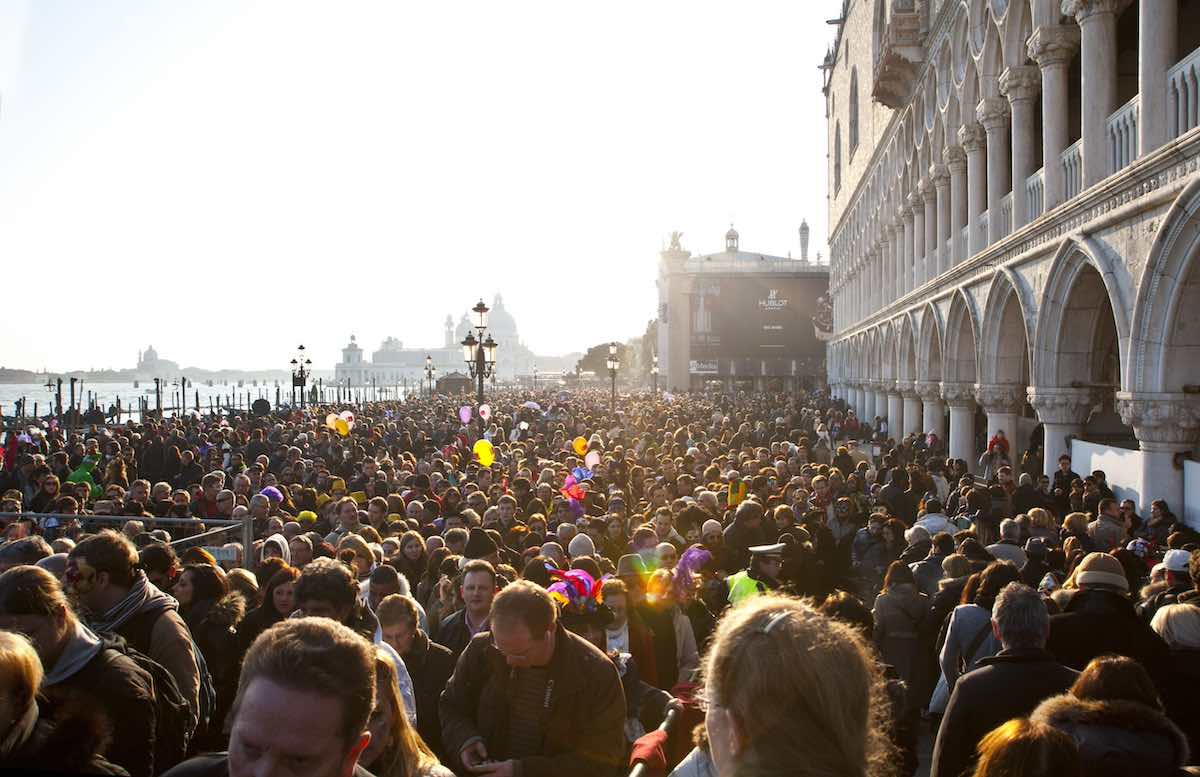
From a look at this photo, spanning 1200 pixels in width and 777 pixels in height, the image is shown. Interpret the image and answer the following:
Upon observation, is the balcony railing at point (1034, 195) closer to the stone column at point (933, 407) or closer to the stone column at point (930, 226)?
the stone column at point (930, 226)

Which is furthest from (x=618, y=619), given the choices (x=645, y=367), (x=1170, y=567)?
(x=645, y=367)

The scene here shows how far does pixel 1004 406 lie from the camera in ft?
58.6

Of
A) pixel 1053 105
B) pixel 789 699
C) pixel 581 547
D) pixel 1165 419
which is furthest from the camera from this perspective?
pixel 1053 105

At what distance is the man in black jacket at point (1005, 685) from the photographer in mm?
3988

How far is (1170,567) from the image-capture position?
6414mm

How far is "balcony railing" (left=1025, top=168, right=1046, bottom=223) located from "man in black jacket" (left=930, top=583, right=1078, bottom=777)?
12.6 metres

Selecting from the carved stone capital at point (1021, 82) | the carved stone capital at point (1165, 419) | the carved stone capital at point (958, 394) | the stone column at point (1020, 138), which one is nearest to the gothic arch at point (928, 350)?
the carved stone capital at point (958, 394)

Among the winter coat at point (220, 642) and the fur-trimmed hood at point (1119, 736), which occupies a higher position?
the fur-trimmed hood at point (1119, 736)

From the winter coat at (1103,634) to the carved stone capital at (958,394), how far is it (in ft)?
52.8

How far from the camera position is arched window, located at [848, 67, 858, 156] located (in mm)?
39666

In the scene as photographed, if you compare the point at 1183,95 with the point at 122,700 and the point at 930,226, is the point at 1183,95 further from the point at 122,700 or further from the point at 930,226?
the point at 930,226

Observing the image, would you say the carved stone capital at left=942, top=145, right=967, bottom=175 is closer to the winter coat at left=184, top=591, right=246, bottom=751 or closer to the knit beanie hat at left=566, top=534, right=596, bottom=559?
the knit beanie hat at left=566, top=534, right=596, bottom=559

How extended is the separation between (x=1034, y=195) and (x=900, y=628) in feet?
37.3

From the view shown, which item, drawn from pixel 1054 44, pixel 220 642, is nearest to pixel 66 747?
pixel 220 642
